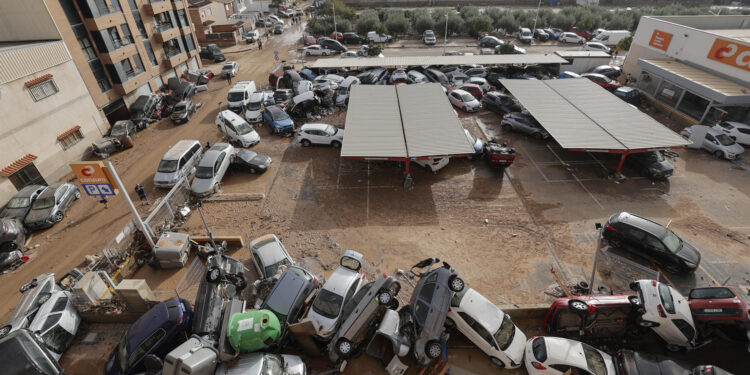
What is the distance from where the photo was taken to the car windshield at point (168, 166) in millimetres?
18438

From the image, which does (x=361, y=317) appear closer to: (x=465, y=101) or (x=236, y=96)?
(x=465, y=101)

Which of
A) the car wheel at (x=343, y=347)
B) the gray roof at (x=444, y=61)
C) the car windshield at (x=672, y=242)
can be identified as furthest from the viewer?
the gray roof at (x=444, y=61)

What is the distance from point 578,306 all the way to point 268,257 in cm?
1033

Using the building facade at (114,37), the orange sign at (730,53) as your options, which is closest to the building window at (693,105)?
the orange sign at (730,53)

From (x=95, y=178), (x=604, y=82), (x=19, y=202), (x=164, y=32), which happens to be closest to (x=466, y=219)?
(x=95, y=178)

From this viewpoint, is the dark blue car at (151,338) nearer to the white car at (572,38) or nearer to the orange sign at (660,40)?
the orange sign at (660,40)

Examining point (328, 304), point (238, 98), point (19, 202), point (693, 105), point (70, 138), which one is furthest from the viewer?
point (238, 98)

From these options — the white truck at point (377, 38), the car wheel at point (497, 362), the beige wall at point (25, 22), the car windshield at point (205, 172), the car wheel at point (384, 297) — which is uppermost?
the beige wall at point (25, 22)

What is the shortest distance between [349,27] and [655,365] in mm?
50210

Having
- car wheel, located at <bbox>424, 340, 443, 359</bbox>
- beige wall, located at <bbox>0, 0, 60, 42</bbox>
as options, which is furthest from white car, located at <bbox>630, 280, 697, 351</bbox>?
beige wall, located at <bbox>0, 0, 60, 42</bbox>

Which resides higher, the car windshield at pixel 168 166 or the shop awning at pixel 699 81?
the shop awning at pixel 699 81

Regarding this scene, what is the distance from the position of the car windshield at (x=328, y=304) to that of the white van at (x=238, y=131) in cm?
1429

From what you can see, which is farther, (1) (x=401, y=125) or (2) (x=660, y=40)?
(2) (x=660, y=40)

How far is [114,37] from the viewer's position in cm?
2480
